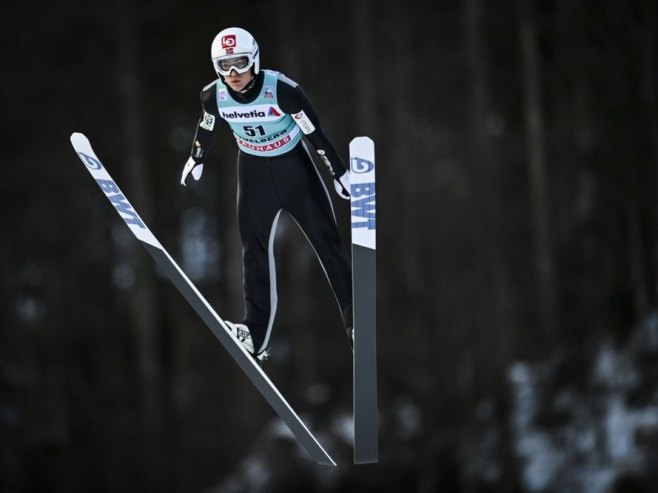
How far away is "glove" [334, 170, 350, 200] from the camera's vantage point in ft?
20.7

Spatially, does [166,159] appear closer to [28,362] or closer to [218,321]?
[28,362]

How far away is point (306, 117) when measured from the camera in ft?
20.3

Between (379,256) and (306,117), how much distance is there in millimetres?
14637

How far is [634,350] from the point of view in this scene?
657 inches

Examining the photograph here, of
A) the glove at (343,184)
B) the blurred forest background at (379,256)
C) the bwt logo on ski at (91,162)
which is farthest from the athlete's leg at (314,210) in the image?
the blurred forest background at (379,256)

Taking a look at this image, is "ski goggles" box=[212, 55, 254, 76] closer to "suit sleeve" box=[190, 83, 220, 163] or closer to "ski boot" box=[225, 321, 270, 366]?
"suit sleeve" box=[190, 83, 220, 163]

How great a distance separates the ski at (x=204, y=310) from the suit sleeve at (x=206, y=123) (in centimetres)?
58

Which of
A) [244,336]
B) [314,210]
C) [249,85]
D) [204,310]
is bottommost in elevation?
[244,336]

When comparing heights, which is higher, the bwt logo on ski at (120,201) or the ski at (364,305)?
the bwt logo on ski at (120,201)

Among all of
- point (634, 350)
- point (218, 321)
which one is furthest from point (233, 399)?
point (218, 321)

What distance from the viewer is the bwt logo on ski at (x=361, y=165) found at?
592 cm

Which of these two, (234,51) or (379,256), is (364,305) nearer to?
(234,51)

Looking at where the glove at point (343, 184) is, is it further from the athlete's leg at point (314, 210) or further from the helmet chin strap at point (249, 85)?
the helmet chin strap at point (249, 85)

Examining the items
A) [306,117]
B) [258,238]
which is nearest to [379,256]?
[258,238]
